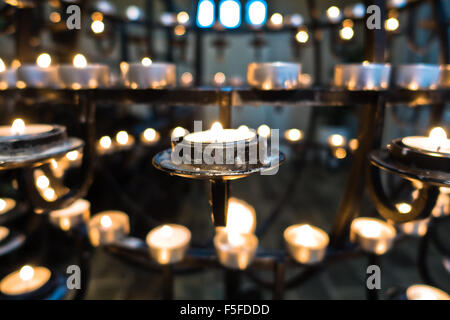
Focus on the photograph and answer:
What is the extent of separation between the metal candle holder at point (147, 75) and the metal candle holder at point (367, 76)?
540mm

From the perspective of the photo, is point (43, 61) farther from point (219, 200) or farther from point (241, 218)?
point (241, 218)

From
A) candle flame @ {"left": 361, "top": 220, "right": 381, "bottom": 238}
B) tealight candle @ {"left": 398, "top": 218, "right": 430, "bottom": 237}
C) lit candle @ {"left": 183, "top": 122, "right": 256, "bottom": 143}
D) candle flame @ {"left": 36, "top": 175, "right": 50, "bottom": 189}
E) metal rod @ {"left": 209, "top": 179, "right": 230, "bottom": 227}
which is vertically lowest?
tealight candle @ {"left": 398, "top": 218, "right": 430, "bottom": 237}

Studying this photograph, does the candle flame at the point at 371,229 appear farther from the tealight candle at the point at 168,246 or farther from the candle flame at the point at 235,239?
the tealight candle at the point at 168,246

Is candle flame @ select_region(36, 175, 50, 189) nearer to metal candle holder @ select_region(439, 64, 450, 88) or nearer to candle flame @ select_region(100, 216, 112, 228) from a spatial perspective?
candle flame @ select_region(100, 216, 112, 228)

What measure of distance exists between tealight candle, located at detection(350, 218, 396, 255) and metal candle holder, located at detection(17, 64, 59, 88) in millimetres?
1237

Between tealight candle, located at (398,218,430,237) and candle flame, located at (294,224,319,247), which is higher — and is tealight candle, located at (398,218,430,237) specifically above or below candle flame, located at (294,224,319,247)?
below

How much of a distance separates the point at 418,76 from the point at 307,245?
65 cm

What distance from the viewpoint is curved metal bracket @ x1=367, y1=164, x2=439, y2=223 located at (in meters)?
0.68

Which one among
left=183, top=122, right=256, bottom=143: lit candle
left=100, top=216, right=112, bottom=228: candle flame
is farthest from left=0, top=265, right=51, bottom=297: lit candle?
left=183, top=122, right=256, bottom=143: lit candle

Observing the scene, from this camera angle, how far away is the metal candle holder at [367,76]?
2.70ft

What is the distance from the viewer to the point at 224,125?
2.73 ft

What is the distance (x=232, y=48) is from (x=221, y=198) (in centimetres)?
724

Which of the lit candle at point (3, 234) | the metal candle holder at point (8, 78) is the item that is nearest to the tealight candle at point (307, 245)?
the metal candle holder at point (8, 78)

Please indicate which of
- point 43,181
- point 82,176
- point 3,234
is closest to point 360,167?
point 82,176
